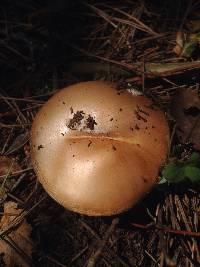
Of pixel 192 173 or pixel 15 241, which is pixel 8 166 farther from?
pixel 192 173

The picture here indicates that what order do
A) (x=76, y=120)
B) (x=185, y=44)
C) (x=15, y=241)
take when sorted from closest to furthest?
(x=76, y=120) → (x=15, y=241) → (x=185, y=44)

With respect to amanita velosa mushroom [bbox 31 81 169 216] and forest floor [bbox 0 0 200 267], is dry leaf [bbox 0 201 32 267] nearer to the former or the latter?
forest floor [bbox 0 0 200 267]

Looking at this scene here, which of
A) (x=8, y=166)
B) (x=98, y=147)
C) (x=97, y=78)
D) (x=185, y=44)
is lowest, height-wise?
(x=8, y=166)

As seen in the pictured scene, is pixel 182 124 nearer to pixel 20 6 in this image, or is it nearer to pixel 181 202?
pixel 181 202

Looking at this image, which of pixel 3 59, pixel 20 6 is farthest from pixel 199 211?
pixel 20 6

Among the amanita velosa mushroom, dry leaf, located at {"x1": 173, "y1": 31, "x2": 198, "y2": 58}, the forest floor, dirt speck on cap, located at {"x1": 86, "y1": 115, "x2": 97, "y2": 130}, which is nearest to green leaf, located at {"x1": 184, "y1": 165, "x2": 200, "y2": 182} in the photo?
the forest floor

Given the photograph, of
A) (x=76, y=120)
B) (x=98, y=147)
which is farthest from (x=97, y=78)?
(x=98, y=147)
